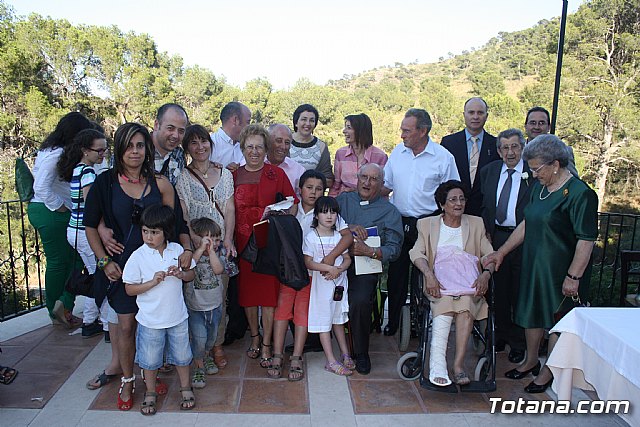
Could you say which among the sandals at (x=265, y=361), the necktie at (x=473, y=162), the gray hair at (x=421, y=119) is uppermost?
the gray hair at (x=421, y=119)

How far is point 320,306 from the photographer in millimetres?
3307

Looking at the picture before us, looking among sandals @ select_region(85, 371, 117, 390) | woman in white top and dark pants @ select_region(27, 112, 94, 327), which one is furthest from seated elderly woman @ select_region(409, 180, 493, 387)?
woman in white top and dark pants @ select_region(27, 112, 94, 327)

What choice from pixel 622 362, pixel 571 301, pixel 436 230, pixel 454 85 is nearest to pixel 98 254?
pixel 436 230

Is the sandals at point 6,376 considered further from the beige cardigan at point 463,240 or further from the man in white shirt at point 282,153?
the beige cardigan at point 463,240

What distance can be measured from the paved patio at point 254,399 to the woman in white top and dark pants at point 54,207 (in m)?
0.54

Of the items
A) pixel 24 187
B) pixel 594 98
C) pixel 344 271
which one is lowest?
pixel 344 271

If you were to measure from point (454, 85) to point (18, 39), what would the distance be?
104 feet

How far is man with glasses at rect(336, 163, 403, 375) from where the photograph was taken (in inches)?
133

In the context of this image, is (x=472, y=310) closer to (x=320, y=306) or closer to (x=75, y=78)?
(x=320, y=306)

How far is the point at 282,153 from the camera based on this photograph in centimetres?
375

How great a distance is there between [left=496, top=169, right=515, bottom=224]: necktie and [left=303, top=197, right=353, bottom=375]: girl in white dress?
1.27 metres

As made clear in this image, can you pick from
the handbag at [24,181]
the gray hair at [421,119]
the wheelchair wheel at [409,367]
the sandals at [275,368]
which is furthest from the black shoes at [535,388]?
the handbag at [24,181]

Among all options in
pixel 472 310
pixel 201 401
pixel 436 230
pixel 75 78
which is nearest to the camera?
pixel 201 401

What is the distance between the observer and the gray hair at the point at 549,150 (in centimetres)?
285
